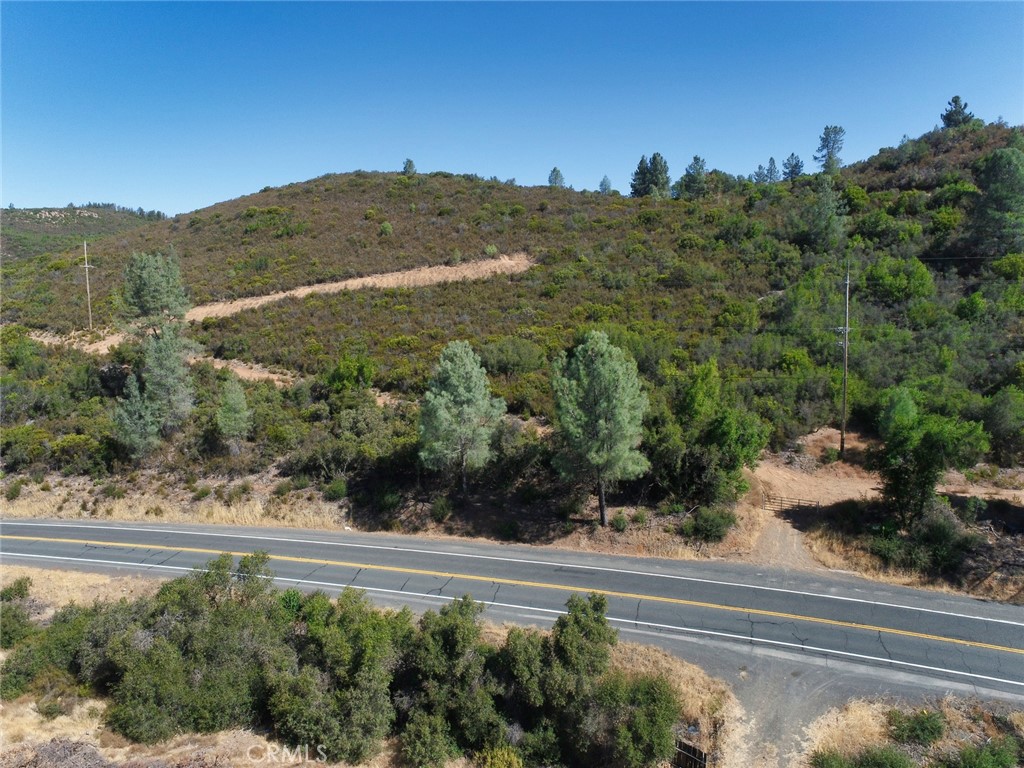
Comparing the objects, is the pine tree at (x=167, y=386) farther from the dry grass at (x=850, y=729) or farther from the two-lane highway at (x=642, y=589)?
the dry grass at (x=850, y=729)

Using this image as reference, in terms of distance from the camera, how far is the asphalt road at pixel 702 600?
1437 centimetres

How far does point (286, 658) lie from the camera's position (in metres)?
14.4

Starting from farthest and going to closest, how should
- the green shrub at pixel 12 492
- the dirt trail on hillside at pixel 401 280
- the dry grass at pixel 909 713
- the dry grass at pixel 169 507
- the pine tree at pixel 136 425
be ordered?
1. the dirt trail on hillside at pixel 401 280
2. the pine tree at pixel 136 425
3. the green shrub at pixel 12 492
4. the dry grass at pixel 169 507
5. the dry grass at pixel 909 713

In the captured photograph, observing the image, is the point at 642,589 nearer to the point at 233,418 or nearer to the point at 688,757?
the point at 688,757

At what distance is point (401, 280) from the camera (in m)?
51.9

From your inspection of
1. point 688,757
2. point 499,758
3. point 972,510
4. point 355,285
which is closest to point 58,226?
point 355,285

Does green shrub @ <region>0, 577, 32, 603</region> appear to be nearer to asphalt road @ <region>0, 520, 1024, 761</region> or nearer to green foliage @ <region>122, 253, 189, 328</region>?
asphalt road @ <region>0, 520, 1024, 761</region>

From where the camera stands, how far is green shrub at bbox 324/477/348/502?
A: 1011 inches

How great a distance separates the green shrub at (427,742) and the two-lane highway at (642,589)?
4231 mm

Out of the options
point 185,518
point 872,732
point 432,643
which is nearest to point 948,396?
point 872,732

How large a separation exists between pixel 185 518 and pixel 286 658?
1473 cm

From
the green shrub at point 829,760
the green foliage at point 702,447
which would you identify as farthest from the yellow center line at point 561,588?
the green foliage at point 702,447

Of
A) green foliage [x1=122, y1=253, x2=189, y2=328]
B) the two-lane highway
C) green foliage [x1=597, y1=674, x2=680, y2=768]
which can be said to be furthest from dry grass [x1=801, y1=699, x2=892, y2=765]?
green foliage [x1=122, y1=253, x2=189, y2=328]

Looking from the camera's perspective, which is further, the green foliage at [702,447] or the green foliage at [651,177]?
the green foliage at [651,177]
